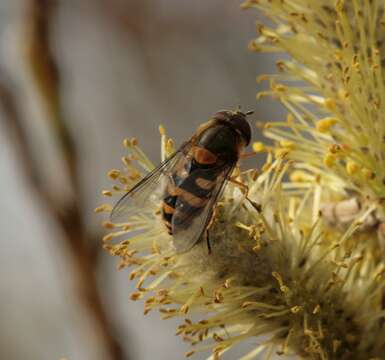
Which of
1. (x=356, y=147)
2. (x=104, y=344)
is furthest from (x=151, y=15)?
(x=356, y=147)

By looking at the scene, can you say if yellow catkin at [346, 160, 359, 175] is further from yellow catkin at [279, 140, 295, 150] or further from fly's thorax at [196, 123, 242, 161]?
fly's thorax at [196, 123, 242, 161]

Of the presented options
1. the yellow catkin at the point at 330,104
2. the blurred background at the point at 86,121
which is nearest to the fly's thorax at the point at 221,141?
the yellow catkin at the point at 330,104

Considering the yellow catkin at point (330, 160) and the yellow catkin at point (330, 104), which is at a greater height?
the yellow catkin at point (330, 104)

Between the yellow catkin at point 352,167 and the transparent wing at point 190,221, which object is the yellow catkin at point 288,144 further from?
the transparent wing at point 190,221

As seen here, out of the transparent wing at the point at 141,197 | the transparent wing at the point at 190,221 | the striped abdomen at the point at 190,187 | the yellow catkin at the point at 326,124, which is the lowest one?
the yellow catkin at the point at 326,124

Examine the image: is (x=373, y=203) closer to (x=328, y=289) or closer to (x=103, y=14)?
(x=328, y=289)

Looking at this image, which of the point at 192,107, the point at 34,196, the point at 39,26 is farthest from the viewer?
the point at 192,107
